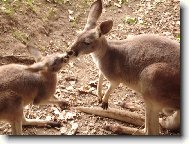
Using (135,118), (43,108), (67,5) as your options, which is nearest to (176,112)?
(135,118)

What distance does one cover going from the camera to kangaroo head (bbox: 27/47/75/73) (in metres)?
3.26

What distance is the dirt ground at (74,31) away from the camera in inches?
139

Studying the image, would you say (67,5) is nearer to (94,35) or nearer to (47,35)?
(47,35)

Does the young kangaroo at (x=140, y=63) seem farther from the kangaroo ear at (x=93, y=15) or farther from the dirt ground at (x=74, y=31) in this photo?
the dirt ground at (x=74, y=31)

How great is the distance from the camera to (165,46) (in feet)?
11.0

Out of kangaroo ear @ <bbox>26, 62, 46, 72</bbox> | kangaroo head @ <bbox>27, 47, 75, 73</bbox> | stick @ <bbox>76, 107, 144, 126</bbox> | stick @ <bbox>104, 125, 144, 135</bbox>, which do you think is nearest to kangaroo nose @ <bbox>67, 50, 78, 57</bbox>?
kangaroo head @ <bbox>27, 47, 75, 73</bbox>

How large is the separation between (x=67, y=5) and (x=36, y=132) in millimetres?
965

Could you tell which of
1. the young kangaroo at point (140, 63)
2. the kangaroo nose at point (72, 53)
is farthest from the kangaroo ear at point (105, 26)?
the kangaroo nose at point (72, 53)

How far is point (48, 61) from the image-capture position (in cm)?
328

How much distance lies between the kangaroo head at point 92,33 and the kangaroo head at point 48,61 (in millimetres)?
82

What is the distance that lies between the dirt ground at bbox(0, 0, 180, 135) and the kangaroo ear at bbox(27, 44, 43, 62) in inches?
10.8

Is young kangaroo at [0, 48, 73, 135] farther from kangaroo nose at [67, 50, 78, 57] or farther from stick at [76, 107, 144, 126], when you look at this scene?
stick at [76, 107, 144, 126]

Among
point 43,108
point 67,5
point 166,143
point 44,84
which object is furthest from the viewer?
point 67,5

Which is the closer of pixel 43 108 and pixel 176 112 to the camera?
pixel 176 112
